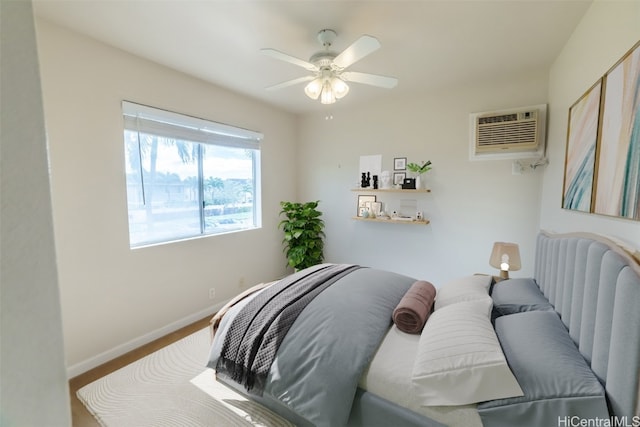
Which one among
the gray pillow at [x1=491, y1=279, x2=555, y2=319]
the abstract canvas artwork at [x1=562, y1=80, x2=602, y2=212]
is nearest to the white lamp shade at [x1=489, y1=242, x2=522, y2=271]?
the gray pillow at [x1=491, y1=279, x2=555, y2=319]

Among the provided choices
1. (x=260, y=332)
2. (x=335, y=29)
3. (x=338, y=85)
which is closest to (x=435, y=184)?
(x=338, y=85)

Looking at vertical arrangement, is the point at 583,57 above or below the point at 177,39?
below

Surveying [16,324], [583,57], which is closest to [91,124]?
[16,324]

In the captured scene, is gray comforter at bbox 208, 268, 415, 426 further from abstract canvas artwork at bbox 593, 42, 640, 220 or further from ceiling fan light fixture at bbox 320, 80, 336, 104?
ceiling fan light fixture at bbox 320, 80, 336, 104

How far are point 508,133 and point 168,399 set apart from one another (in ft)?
11.8

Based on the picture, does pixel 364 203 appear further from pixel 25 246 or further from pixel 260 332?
pixel 25 246

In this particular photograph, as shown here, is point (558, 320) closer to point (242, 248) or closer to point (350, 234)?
point (350, 234)

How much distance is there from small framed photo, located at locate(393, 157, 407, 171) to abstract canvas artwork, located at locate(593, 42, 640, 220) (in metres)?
2.01

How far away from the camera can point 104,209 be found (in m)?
2.21

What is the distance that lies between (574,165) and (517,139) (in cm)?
94

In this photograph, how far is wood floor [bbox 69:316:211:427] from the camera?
1696 millimetres

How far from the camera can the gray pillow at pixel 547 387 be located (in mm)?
981

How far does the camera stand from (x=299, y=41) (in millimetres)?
2090

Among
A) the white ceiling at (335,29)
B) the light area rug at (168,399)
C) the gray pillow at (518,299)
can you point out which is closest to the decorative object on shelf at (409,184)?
the white ceiling at (335,29)
